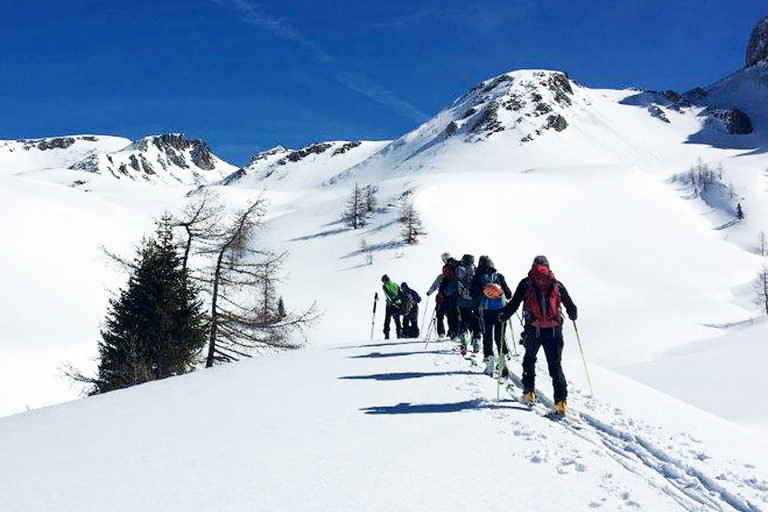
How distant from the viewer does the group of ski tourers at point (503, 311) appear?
8727 millimetres

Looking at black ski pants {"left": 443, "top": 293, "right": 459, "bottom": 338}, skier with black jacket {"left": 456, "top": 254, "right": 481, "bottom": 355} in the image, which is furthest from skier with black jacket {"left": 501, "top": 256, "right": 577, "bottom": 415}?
black ski pants {"left": 443, "top": 293, "right": 459, "bottom": 338}

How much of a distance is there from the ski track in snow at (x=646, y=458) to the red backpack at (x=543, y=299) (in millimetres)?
1280

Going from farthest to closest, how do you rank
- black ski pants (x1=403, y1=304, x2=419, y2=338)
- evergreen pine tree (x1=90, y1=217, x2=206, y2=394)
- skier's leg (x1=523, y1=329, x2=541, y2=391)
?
evergreen pine tree (x1=90, y1=217, x2=206, y2=394) → black ski pants (x1=403, y1=304, x2=419, y2=338) → skier's leg (x1=523, y1=329, x2=541, y2=391)

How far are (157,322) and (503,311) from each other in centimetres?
1538

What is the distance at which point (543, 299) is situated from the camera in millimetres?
8750

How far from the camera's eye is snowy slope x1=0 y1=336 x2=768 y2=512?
522 cm

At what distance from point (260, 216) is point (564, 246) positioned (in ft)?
227

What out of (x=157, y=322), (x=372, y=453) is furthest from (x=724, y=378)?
(x=157, y=322)

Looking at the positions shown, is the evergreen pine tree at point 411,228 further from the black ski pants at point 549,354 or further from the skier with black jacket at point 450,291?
the black ski pants at point 549,354

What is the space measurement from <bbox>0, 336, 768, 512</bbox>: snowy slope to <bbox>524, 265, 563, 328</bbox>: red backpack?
4.25 feet

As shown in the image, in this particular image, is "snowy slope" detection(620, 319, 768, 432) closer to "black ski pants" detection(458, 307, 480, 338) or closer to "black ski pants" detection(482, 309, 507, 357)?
"black ski pants" detection(458, 307, 480, 338)

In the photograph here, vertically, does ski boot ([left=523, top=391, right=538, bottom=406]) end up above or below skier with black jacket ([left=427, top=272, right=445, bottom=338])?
below

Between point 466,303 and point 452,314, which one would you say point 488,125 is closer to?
point 452,314

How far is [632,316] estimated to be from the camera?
5269 centimetres
